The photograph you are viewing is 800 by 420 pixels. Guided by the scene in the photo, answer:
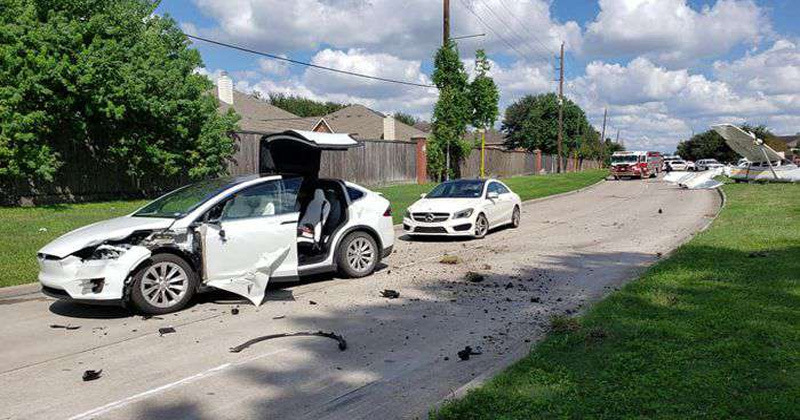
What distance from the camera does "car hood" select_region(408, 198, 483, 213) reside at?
1315cm

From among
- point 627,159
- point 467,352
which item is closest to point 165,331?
point 467,352

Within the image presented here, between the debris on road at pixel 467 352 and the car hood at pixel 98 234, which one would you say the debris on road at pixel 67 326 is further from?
the debris on road at pixel 467 352

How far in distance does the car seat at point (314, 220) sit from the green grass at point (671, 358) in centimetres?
419

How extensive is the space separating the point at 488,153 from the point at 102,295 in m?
36.7

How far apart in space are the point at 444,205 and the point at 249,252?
266 inches

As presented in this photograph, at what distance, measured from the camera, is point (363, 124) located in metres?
51.0

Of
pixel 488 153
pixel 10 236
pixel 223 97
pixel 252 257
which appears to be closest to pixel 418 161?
pixel 488 153

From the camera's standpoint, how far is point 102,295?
21.1 feet

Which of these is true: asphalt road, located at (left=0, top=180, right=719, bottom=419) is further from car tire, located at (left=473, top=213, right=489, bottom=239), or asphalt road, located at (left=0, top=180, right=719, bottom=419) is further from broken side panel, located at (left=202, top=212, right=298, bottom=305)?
car tire, located at (left=473, top=213, right=489, bottom=239)

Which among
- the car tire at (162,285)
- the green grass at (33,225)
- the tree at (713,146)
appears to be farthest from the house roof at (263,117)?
the tree at (713,146)

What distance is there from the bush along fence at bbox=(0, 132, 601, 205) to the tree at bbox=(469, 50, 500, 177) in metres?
4.64

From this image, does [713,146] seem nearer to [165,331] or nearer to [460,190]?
[460,190]

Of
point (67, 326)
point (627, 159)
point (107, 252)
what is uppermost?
point (627, 159)

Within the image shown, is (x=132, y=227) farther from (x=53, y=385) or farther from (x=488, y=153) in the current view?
(x=488, y=153)
